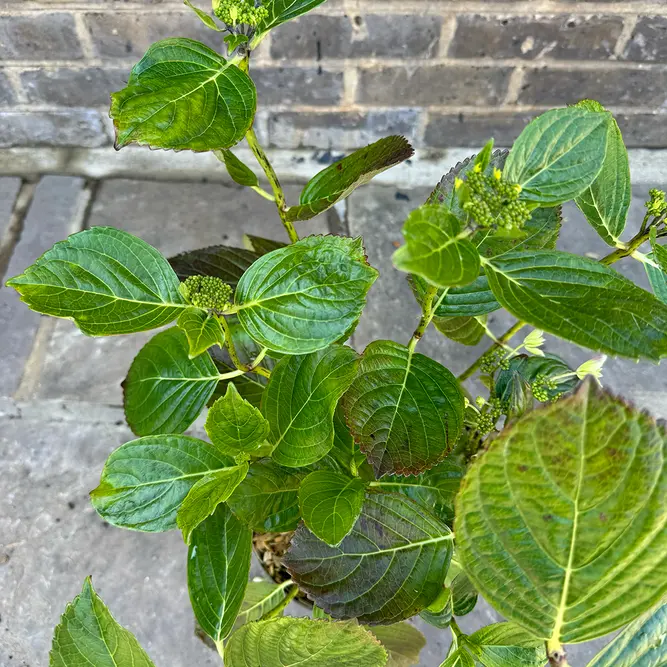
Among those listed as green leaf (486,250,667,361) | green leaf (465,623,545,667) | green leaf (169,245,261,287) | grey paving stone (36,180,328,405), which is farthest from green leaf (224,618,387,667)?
grey paving stone (36,180,328,405)

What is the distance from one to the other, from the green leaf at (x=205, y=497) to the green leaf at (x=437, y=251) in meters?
0.23

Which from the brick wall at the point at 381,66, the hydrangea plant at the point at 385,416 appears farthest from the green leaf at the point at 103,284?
the brick wall at the point at 381,66

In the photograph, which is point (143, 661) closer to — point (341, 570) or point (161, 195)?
point (341, 570)

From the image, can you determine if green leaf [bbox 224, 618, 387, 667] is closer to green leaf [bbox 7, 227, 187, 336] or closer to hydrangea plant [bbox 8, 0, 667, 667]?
hydrangea plant [bbox 8, 0, 667, 667]

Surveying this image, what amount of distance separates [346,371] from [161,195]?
0.88 meters

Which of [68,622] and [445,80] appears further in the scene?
[445,80]

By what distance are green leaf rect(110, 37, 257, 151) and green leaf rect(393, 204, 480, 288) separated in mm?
163

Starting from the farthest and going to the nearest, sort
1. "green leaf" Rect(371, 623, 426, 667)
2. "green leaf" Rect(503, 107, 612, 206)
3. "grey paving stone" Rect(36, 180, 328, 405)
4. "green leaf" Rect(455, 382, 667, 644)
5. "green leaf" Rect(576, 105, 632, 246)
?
1. "grey paving stone" Rect(36, 180, 328, 405)
2. "green leaf" Rect(371, 623, 426, 667)
3. "green leaf" Rect(576, 105, 632, 246)
4. "green leaf" Rect(503, 107, 612, 206)
5. "green leaf" Rect(455, 382, 667, 644)

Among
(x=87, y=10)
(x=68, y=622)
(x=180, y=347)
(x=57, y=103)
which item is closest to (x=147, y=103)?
(x=180, y=347)

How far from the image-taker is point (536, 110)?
1.18m

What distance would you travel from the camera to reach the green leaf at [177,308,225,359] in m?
0.42

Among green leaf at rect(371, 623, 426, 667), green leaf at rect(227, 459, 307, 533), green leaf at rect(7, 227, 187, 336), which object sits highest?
green leaf at rect(7, 227, 187, 336)

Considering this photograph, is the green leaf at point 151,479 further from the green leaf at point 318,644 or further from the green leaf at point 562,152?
the green leaf at point 562,152

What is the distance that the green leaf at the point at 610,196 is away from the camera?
47 centimetres
